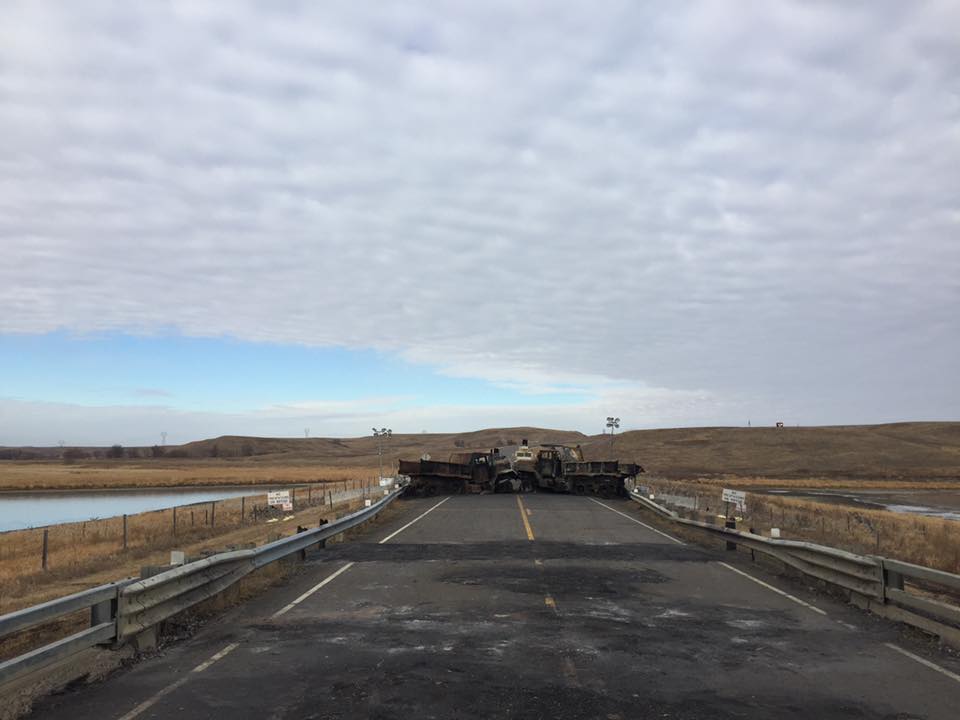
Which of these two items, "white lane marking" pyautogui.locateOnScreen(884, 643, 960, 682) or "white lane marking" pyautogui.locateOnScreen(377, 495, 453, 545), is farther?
"white lane marking" pyautogui.locateOnScreen(377, 495, 453, 545)

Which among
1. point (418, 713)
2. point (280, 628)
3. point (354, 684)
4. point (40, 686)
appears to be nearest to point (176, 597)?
point (280, 628)

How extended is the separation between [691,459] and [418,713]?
4791 inches

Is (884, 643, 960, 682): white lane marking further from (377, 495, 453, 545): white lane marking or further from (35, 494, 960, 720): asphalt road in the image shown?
(377, 495, 453, 545): white lane marking

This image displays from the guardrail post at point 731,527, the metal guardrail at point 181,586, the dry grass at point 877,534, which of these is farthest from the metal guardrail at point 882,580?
the metal guardrail at point 181,586

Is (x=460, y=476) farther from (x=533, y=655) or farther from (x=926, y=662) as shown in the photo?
(x=926, y=662)

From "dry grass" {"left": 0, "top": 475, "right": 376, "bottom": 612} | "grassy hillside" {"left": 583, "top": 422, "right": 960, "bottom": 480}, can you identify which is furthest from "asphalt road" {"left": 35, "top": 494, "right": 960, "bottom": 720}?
"grassy hillside" {"left": 583, "top": 422, "right": 960, "bottom": 480}

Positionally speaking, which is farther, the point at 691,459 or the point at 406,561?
the point at 691,459

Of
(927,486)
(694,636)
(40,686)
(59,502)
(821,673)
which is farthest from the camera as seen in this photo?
(927,486)

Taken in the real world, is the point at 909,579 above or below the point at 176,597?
below

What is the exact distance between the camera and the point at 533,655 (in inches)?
310

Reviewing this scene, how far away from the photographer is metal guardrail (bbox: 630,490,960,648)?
867cm

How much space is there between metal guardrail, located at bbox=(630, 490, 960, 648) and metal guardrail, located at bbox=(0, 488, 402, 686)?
346 inches

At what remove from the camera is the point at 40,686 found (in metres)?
6.74

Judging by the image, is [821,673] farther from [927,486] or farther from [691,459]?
[691,459]
